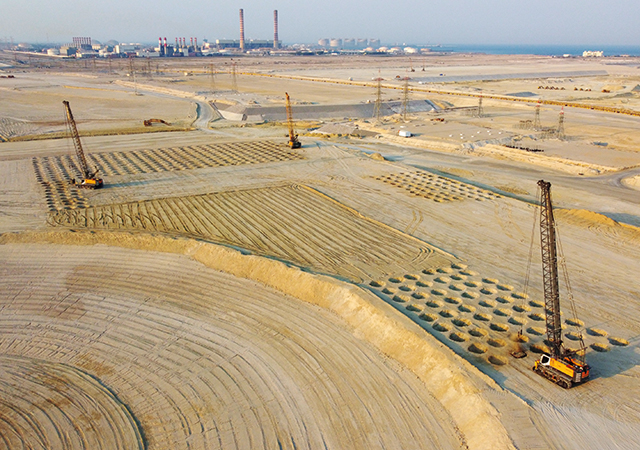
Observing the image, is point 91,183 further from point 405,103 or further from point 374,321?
point 405,103

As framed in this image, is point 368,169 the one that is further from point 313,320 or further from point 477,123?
point 477,123

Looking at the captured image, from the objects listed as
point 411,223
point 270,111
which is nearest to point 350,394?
point 411,223

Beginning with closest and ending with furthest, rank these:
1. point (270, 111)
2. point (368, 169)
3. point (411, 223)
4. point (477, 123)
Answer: point (411, 223) < point (368, 169) < point (477, 123) < point (270, 111)

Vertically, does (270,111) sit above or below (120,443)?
above

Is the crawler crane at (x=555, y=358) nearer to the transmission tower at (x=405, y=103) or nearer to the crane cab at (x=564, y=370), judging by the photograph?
the crane cab at (x=564, y=370)

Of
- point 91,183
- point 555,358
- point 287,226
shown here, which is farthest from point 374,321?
point 91,183

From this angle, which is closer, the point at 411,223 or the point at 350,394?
the point at 350,394
